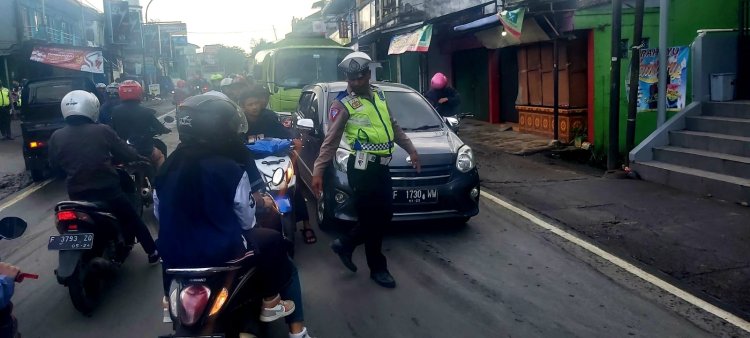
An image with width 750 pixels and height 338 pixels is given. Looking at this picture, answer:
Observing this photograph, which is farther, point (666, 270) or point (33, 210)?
point (33, 210)

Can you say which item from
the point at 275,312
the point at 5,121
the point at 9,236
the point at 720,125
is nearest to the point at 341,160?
the point at 275,312

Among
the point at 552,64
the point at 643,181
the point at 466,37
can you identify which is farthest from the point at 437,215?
the point at 466,37

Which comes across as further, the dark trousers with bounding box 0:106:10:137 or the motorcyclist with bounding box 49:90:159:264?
the dark trousers with bounding box 0:106:10:137

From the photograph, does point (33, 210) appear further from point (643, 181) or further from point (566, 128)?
point (566, 128)

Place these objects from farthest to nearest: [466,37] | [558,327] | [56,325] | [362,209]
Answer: [466,37]
[362,209]
[56,325]
[558,327]

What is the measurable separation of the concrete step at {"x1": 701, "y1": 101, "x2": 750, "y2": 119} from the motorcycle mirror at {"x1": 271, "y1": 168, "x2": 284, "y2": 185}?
24.0ft

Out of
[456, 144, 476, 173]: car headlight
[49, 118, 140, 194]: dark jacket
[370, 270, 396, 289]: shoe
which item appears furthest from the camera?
[456, 144, 476, 173]: car headlight

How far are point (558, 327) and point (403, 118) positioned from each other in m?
4.11

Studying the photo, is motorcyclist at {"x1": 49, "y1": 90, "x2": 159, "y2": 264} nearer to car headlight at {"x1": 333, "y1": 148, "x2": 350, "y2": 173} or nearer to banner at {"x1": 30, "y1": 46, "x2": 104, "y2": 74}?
car headlight at {"x1": 333, "y1": 148, "x2": 350, "y2": 173}

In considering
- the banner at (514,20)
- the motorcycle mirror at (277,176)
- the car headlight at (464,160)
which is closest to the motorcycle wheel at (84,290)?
the motorcycle mirror at (277,176)

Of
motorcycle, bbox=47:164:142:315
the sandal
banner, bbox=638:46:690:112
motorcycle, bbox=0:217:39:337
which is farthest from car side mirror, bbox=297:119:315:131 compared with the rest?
banner, bbox=638:46:690:112

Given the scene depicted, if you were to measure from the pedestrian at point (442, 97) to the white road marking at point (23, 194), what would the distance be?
6672 mm

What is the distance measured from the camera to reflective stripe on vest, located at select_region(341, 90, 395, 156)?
5.34 m

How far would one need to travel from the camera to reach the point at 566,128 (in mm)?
14000
